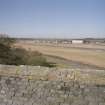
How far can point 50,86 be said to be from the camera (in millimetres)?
6004

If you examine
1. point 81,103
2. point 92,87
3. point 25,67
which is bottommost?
point 81,103

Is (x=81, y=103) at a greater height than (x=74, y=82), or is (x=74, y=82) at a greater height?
(x=74, y=82)

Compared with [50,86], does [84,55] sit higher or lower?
lower

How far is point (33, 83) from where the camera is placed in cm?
609

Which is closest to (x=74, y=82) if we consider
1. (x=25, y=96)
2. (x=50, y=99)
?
(x=50, y=99)

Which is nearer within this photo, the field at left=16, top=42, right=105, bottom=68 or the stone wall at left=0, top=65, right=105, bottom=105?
the stone wall at left=0, top=65, right=105, bottom=105

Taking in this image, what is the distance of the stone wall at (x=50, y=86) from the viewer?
230 inches

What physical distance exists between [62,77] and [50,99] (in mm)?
611

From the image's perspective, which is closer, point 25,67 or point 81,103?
point 81,103

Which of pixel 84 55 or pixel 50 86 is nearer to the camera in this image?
pixel 50 86

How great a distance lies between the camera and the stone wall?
5844 mm

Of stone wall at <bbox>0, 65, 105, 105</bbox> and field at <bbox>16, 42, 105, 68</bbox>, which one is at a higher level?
stone wall at <bbox>0, 65, 105, 105</bbox>

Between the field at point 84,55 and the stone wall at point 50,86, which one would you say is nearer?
the stone wall at point 50,86

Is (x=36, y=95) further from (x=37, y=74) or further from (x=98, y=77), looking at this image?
(x=98, y=77)
